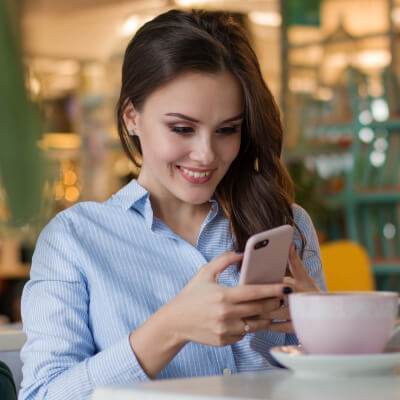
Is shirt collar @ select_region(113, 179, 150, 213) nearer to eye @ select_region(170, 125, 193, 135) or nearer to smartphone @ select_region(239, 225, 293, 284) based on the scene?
eye @ select_region(170, 125, 193, 135)

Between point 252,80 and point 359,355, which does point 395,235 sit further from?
point 359,355

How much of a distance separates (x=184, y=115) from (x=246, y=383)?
0.61 metres

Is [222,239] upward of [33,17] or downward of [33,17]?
downward

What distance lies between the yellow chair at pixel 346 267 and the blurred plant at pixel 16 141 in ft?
8.81

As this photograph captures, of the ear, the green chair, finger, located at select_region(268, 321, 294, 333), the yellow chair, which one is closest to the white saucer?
finger, located at select_region(268, 321, 294, 333)

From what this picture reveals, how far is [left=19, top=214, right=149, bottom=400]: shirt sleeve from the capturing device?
3.09 ft

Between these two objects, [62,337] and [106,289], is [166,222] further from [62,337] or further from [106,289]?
[62,337]

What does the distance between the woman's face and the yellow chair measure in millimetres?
1905

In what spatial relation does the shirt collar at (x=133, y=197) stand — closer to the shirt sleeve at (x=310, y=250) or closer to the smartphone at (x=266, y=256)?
the shirt sleeve at (x=310, y=250)

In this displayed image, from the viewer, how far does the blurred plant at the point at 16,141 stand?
0.41 metres

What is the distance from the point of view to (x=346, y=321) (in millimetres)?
665

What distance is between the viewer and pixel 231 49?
129cm

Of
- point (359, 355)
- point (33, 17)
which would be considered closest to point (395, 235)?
point (359, 355)

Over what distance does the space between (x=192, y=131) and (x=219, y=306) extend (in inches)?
17.5
